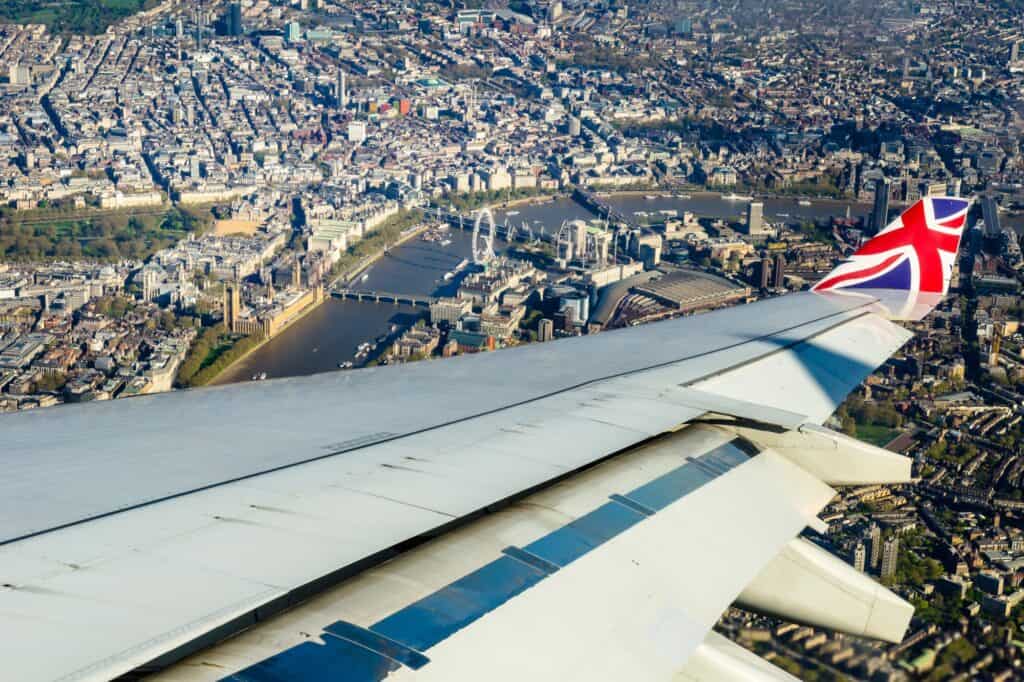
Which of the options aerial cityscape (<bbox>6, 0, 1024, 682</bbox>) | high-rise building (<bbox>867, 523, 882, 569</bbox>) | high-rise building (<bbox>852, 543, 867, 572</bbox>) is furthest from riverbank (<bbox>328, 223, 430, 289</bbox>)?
high-rise building (<bbox>852, 543, 867, 572</bbox>)

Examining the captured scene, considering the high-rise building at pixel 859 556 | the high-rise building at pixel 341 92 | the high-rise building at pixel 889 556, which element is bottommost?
the high-rise building at pixel 889 556

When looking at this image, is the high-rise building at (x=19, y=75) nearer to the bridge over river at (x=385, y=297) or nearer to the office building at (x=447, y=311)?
the bridge over river at (x=385, y=297)

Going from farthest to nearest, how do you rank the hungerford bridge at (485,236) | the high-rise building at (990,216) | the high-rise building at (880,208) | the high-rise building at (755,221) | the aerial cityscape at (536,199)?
the high-rise building at (755,221)
the high-rise building at (880,208)
the high-rise building at (990,216)
the hungerford bridge at (485,236)
the aerial cityscape at (536,199)

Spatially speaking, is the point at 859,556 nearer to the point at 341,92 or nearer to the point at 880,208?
the point at 880,208

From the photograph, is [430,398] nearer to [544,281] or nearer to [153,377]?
[153,377]

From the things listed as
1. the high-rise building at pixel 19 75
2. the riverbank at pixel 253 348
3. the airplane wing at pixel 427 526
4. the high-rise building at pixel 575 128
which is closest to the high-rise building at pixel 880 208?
the riverbank at pixel 253 348

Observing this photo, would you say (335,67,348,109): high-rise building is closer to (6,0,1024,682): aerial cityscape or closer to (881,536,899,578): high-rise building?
(6,0,1024,682): aerial cityscape

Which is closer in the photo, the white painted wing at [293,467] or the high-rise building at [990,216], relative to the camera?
the white painted wing at [293,467]

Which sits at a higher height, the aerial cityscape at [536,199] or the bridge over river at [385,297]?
the aerial cityscape at [536,199]
